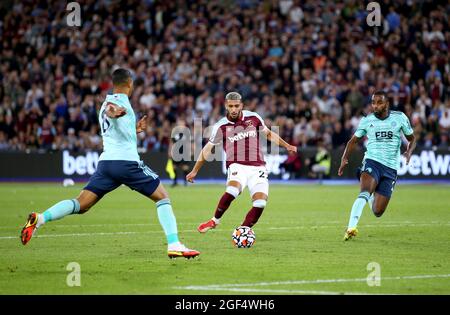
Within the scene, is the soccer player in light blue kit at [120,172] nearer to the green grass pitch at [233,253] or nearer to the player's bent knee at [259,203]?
the green grass pitch at [233,253]

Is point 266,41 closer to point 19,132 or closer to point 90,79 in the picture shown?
point 90,79

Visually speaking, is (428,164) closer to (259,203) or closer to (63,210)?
(259,203)

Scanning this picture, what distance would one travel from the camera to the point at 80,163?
35.1 meters

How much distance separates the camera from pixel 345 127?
34.8m

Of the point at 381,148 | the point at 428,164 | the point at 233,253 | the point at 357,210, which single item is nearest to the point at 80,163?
the point at 428,164

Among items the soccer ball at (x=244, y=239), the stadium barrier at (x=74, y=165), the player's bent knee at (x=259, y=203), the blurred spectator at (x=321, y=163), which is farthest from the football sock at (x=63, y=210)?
the stadium barrier at (x=74, y=165)

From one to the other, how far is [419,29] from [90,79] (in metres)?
12.8

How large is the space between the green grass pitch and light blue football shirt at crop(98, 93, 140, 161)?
1.42 m

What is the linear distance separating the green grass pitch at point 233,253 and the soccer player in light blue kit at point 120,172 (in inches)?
18.2

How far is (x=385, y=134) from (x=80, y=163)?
20.5 meters

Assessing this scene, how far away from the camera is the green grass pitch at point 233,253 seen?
10500 millimetres

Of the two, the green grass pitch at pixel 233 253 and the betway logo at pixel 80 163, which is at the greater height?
the green grass pitch at pixel 233 253
